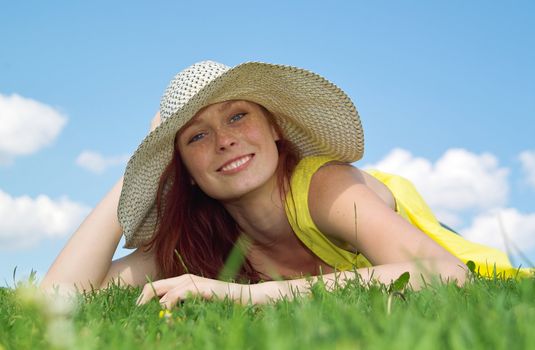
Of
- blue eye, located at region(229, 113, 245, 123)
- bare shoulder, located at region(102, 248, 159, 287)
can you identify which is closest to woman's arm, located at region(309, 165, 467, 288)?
blue eye, located at region(229, 113, 245, 123)

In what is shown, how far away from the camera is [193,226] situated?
4965mm

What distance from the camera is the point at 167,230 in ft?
15.7

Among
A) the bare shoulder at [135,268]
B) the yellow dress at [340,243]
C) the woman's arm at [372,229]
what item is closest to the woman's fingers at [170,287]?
the woman's arm at [372,229]

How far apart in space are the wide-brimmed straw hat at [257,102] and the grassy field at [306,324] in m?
1.32

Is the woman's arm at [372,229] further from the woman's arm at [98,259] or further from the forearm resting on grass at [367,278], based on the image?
the woman's arm at [98,259]

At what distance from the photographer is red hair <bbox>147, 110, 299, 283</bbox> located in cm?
462

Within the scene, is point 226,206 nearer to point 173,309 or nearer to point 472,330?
point 173,309

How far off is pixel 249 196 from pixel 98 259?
3.59 feet

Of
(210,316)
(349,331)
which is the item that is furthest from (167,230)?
(349,331)

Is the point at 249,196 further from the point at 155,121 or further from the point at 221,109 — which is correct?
the point at 155,121

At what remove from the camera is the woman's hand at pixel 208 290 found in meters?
3.01

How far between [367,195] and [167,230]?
1493 millimetres

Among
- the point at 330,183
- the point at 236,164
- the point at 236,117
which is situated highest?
the point at 236,117

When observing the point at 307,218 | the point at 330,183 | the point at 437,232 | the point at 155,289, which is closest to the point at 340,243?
the point at 307,218
